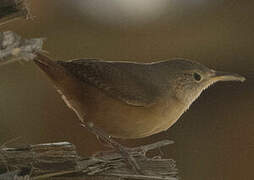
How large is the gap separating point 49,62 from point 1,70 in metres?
0.85

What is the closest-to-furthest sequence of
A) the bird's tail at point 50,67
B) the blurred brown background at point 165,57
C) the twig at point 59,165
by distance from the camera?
1. the twig at point 59,165
2. the bird's tail at point 50,67
3. the blurred brown background at point 165,57

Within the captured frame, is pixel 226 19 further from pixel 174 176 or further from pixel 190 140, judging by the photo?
pixel 174 176

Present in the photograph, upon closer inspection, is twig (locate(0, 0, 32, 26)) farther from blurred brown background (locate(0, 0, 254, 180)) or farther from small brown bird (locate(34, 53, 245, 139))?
blurred brown background (locate(0, 0, 254, 180))

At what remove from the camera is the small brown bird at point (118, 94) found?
96 centimetres

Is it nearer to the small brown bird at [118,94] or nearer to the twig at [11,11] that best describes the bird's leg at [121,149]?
the small brown bird at [118,94]

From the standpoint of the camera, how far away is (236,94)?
8.32ft

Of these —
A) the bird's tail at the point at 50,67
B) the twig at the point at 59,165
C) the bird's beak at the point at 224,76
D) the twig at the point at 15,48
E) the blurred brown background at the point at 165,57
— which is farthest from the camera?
the blurred brown background at the point at 165,57

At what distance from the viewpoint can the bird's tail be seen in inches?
34.3

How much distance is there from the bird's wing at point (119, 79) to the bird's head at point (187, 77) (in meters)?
0.06

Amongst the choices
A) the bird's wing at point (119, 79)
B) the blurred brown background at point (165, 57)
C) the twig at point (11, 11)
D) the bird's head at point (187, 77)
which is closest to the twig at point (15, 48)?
the twig at point (11, 11)

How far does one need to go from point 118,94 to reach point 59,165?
0.27 meters

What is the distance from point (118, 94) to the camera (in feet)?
3.26

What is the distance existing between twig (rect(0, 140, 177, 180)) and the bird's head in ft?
1.03

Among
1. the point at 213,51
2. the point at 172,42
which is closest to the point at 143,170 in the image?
the point at 172,42
